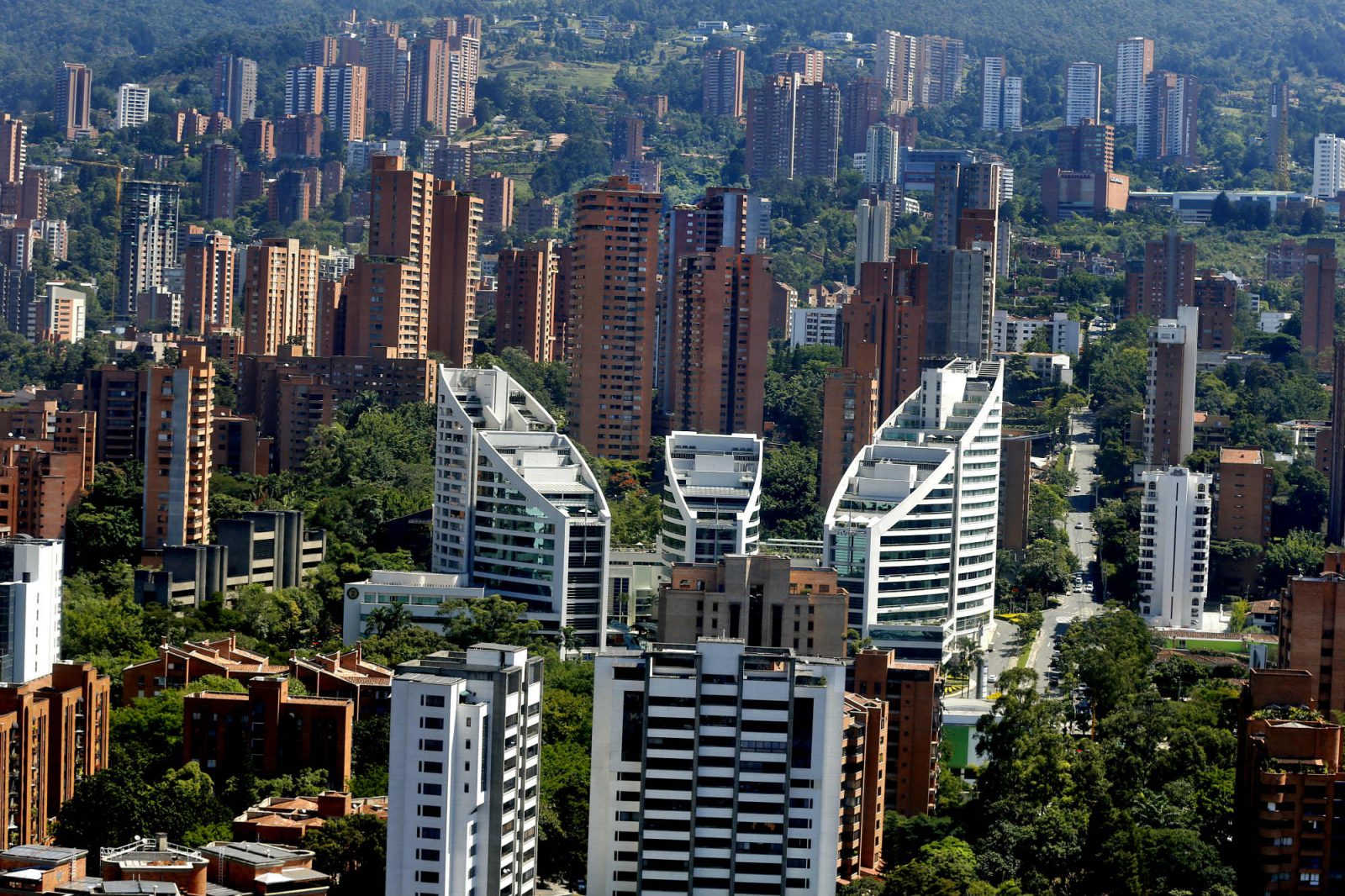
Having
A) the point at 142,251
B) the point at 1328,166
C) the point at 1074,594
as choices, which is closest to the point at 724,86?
the point at 1328,166

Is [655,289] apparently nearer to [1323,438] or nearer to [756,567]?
[1323,438]

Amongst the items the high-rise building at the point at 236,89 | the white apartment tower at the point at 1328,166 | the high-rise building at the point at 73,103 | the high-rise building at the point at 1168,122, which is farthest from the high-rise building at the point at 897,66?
the high-rise building at the point at 73,103

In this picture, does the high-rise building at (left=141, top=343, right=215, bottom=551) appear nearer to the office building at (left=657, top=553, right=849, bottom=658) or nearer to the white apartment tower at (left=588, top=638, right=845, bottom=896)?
the office building at (left=657, top=553, right=849, bottom=658)

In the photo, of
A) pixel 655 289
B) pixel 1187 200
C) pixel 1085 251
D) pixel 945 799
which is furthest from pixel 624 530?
pixel 1187 200

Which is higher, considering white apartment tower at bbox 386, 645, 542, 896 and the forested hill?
the forested hill

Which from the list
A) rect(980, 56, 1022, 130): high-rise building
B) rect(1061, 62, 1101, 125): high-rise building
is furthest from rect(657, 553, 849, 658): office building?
rect(980, 56, 1022, 130): high-rise building

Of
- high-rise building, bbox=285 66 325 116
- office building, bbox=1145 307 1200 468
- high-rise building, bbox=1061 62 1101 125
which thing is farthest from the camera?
high-rise building, bbox=285 66 325 116

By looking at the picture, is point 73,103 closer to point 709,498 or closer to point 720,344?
point 720,344
